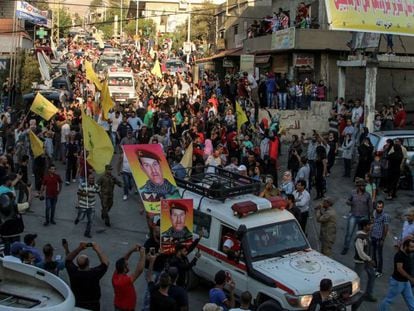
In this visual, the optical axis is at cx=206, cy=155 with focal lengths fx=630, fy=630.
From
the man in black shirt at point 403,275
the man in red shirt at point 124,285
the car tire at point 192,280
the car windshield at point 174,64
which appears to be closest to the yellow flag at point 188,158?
the car tire at point 192,280

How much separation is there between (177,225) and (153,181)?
4.25 feet

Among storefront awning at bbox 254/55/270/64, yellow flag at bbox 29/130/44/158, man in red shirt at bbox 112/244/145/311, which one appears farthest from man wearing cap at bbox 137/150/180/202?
storefront awning at bbox 254/55/270/64

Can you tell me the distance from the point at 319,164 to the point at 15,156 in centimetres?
874

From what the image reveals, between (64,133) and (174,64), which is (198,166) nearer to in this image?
(64,133)

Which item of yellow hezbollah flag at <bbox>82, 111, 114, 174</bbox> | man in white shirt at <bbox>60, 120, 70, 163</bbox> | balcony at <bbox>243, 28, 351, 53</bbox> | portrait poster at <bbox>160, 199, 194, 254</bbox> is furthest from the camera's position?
balcony at <bbox>243, 28, 351, 53</bbox>

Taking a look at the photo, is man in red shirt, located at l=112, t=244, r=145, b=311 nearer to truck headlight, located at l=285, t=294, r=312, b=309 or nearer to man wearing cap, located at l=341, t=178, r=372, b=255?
truck headlight, located at l=285, t=294, r=312, b=309

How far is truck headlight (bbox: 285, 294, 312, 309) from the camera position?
888 cm

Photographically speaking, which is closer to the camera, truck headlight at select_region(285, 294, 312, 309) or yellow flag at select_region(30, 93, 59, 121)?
truck headlight at select_region(285, 294, 312, 309)

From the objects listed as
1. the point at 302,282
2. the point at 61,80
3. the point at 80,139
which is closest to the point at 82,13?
the point at 61,80

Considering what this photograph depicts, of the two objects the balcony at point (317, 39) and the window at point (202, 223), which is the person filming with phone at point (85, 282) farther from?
the balcony at point (317, 39)

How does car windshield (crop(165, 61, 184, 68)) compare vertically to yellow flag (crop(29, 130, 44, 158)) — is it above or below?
above

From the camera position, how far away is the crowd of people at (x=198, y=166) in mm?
8367

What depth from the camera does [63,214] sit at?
16000 millimetres

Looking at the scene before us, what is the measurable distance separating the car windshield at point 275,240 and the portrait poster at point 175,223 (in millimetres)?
1007
